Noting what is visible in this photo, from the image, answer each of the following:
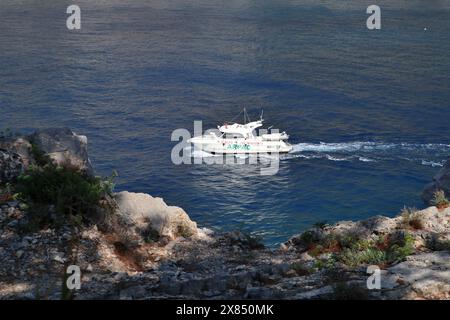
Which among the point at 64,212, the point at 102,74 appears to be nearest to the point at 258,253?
the point at 64,212

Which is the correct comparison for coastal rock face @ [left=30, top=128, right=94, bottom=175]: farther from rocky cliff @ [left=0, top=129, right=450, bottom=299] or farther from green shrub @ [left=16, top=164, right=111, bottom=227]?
green shrub @ [left=16, top=164, right=111, bottom=227]

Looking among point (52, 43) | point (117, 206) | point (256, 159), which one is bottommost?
point (256, 159)

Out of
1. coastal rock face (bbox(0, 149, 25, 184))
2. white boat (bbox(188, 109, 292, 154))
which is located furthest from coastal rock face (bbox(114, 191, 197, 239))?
white boat (bbox(188, 109, 292, 154))

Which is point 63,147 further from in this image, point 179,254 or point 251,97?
point 251,97

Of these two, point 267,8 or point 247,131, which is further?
point 267,8

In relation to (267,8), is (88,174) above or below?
below
